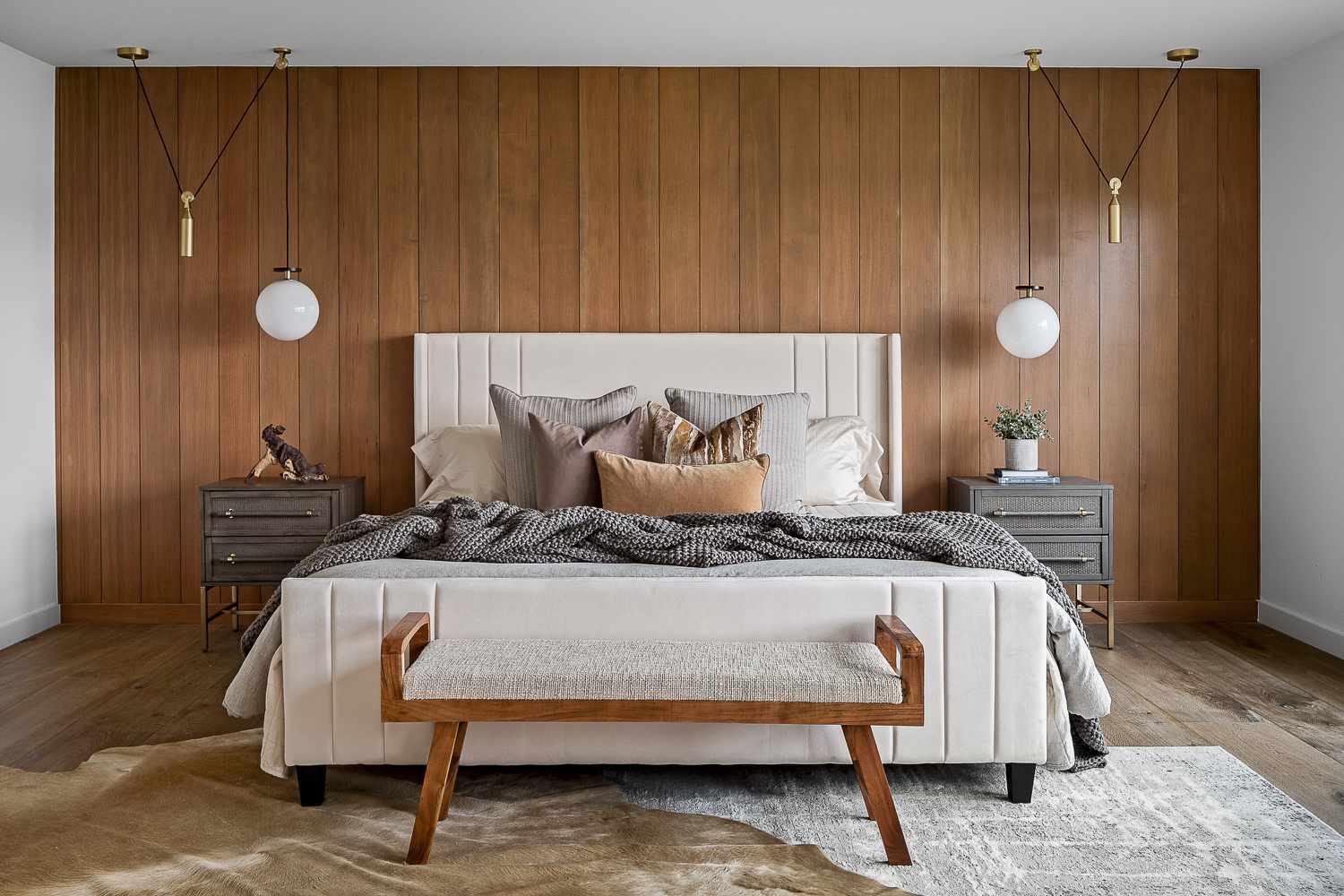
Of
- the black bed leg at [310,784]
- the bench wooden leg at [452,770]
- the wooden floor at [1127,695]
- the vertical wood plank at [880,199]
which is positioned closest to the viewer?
the bench wooden leg at [452,770]

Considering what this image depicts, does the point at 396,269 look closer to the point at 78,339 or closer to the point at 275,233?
the point at 275,233

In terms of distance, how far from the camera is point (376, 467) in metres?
4.14

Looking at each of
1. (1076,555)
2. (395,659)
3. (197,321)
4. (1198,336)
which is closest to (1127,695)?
(1076,555)

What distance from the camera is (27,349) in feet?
12.8

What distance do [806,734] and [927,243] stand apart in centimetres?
259

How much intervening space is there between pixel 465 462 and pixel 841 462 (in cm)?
147

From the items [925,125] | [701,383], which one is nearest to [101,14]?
[701,383]

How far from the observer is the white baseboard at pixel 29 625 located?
12.2 feet

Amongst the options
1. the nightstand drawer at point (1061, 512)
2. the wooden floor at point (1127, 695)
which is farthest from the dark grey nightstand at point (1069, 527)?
the wooden floor at point (1127, 695)

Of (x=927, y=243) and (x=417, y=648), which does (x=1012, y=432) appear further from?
(x=417, y=648)

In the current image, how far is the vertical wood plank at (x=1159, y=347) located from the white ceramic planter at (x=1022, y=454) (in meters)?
0.65

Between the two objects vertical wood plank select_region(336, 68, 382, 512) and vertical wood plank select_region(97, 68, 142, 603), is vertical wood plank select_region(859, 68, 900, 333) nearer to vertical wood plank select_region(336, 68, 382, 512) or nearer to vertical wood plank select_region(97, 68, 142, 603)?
vertical wood plank select_region(336, 68, 382, 512)

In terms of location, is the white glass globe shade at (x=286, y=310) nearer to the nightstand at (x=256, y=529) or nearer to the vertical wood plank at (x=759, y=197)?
the nightstand at (x=256, y=529)

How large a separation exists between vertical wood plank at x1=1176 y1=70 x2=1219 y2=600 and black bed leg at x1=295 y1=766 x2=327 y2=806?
141 inches
